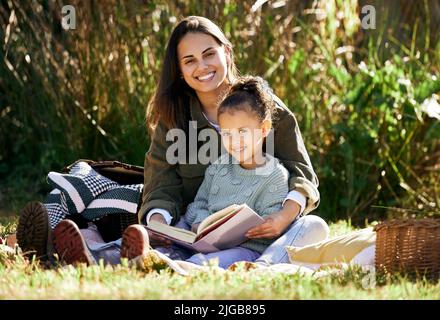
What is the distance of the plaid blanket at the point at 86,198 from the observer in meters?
4.45

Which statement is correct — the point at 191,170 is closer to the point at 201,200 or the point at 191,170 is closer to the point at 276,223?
the point at 201,200

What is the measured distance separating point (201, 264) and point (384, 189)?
8.66 ft

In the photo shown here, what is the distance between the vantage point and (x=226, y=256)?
384 cm

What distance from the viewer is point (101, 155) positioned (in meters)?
6.53

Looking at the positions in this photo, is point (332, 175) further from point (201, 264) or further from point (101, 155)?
point (201, 264)

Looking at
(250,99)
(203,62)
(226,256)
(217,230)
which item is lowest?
(226,256)

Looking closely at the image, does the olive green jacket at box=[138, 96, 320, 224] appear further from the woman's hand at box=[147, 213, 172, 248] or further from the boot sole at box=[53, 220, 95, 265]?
the boot sole at box=[53, 220, 95, 265]

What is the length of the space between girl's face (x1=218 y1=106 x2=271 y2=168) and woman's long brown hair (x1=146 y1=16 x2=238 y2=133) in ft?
1.36

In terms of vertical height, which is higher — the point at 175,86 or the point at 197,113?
the point at 175,86

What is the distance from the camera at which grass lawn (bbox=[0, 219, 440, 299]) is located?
3.02 meters

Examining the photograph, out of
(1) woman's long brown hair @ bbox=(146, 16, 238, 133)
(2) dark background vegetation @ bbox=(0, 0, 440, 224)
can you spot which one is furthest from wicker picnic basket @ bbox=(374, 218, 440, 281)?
(2) dark background vegetation @ bbox=(0, 0, 440, 224)

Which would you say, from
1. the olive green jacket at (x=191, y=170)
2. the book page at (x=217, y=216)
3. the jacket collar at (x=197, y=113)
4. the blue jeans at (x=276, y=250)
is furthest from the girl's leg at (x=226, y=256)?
the jacket collar at (x=197, y=113)

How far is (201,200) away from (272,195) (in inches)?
14.2

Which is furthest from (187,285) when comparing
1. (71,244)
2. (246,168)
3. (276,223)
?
(246,168)
